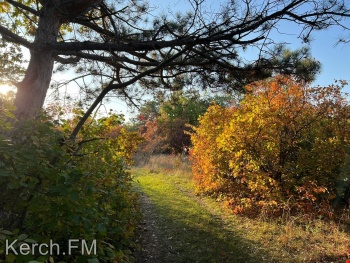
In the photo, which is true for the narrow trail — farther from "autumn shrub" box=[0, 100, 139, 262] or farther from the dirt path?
"autumn shrub" box=[0, 100, 139, 262]

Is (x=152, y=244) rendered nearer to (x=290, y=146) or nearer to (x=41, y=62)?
(x=41, y=62)

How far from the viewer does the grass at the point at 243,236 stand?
435 cm

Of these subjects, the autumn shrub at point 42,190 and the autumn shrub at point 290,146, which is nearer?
the autumn shrub at point 42,190

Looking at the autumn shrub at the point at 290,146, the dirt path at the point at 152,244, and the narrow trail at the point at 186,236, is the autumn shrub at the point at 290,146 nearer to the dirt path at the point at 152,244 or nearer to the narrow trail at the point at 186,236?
the narrow trail at the point at 186,236

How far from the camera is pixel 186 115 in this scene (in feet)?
73.1

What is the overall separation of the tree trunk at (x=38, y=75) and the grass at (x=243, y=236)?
8.56 ft

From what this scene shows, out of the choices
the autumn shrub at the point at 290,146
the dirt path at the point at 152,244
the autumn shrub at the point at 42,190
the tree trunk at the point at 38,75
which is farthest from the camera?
the autumn shrub at the point at 290,146

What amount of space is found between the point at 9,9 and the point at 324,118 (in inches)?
300

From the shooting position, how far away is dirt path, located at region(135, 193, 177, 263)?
14.0 feet

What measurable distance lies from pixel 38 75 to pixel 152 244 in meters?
3.43

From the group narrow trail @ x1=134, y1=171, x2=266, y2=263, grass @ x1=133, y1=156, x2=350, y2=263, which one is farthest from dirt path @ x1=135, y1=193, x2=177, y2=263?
grass @ x1=133, y1=156, x2=350, y2=263

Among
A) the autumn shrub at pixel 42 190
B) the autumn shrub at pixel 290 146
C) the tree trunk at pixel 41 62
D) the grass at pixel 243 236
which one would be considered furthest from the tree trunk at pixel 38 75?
the autumn shrub at pixel 290 146

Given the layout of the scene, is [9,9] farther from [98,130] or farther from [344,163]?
[344,163]

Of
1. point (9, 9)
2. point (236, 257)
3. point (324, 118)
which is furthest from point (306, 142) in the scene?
point (9, 9)
